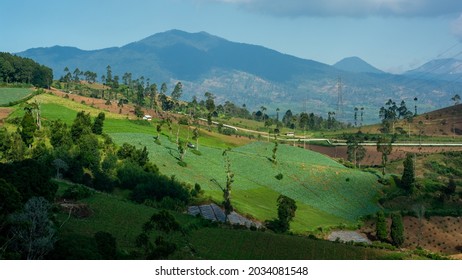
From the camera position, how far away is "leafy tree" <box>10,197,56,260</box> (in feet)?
110

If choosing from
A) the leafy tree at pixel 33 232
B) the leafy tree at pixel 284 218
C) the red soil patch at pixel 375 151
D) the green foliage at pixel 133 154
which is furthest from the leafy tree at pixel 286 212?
the red soil patch at pixel 375 151

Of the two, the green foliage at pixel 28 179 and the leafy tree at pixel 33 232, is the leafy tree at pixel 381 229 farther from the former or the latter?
the leafy tree at pixel 33 232

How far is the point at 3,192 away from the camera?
3975 cm

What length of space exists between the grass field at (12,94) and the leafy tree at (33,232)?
279ft

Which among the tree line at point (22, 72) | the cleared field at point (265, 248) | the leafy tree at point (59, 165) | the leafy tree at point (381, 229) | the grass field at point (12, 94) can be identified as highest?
the tree line at point (22, 72)

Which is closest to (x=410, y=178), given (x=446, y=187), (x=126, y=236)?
(x=446, y=187)

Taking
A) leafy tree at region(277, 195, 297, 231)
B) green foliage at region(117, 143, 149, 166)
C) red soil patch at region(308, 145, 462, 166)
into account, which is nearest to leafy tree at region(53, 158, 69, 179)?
green foliage at region(117, 143, 149, 166)

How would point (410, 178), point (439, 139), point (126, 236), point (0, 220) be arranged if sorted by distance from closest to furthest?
point (0, 220) → point (126, 236) → point (410, 178) → point (439, 139)

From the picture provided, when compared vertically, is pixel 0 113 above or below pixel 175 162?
above

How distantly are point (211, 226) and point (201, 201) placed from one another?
1492cm

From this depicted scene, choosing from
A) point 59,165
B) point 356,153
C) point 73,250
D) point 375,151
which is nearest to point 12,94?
point 59,165

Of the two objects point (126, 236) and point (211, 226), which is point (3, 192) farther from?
point (211, 226)

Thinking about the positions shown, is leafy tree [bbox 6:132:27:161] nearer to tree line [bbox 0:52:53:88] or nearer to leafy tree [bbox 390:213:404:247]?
leafy tree [bbox 390:213:404:247]

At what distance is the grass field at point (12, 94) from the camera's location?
118m
